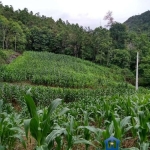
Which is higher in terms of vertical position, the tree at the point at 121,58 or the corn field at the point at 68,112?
the tree at the point at 121,58

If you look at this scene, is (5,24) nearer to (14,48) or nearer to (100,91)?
(14,48)

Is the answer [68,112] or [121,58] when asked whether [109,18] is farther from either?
[68,112]

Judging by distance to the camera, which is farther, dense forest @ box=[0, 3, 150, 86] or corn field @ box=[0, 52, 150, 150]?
dense forest @ box=[0, 3, 150, 86]

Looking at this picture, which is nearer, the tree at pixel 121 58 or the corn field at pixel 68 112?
the corn field at pixel 68 112

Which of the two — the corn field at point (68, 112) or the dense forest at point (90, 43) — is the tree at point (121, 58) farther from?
the corn field at point (68, 112)

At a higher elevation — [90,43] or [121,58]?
[90,43]

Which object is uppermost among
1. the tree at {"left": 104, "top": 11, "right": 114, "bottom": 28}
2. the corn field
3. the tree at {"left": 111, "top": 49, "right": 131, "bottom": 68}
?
the tree at {"left": 104, "top": 11, "right": 114, "bottom": 28}

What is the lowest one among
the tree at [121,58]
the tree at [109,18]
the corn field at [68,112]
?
the corn field at [68,112]

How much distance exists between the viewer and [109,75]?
104 ft

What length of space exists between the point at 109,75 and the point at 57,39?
1592 centimetres

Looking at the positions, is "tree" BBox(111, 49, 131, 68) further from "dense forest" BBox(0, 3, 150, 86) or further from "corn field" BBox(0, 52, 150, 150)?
"corn field" BBox(0, 52, 150, 150)

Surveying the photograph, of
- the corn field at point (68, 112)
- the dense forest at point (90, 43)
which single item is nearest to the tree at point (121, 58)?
the dense forest at point (90, 43)

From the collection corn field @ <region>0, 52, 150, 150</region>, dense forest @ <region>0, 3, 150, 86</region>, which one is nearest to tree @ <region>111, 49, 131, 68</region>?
dense forest @ <region>0, 3, 150, 86</region>

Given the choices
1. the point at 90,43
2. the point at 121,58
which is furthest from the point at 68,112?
the point at 90,43
